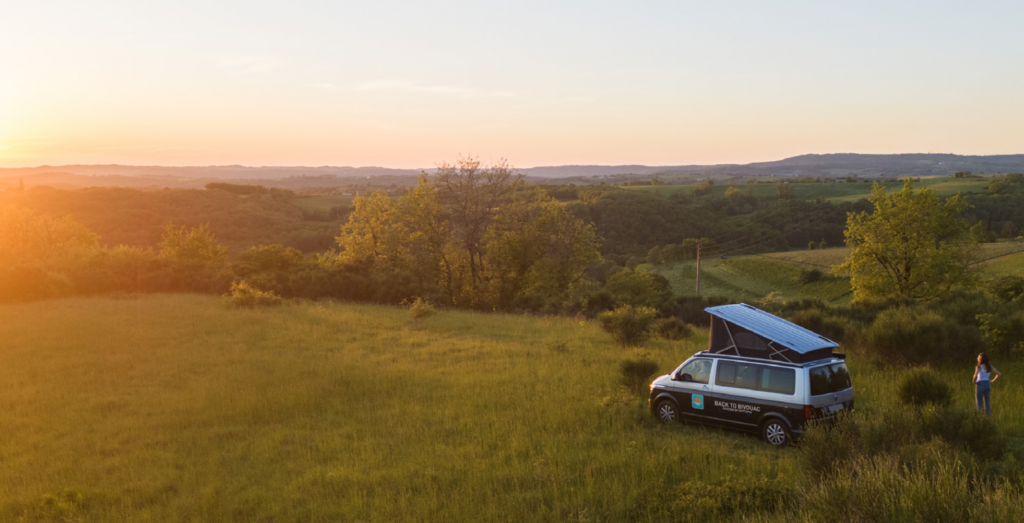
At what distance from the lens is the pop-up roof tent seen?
11773 millimetres

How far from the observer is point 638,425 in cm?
1303

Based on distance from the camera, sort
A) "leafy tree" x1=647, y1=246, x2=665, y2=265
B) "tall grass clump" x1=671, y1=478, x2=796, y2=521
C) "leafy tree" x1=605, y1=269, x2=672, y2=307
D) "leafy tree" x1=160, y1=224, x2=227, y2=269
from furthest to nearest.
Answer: "leafy tree" x1=647, y1=246, x2=665, y2=265 → "leafy tree" x1=160, y1=224, x2=227, y2=269 → "leafy tree" x1=605, y1=269, x2=672, y2=307 → "tall grass clump" x1=671, y1=478, x2=796, y2=521

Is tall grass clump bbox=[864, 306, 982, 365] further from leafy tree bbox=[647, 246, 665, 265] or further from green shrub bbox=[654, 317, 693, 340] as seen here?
leafy tree bbox=[647, 246, 665, 265]

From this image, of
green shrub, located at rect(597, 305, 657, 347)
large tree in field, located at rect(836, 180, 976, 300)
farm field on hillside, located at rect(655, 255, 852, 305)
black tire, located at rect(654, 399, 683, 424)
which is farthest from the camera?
farm field on hillside, located at rect(655, 255, 852, 305)

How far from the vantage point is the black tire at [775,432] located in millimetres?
11555

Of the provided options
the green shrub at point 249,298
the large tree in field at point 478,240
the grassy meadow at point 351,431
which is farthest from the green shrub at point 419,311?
the large tree in field at point 478,240

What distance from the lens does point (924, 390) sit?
38.2 ft

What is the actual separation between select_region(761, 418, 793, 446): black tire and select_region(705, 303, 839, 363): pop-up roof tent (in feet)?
4.23

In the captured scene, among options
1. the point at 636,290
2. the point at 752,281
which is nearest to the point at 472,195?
the point at 636,290

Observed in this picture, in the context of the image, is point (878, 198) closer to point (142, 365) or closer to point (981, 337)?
point (981, 337)

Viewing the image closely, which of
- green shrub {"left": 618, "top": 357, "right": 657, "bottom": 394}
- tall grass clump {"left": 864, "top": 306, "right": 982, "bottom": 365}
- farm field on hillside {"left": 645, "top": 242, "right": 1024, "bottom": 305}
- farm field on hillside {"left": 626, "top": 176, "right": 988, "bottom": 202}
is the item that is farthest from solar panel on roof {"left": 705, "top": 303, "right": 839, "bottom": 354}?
farm field on hillside {"left": 626, "top": 176, "right": 988, "bottom": 202}

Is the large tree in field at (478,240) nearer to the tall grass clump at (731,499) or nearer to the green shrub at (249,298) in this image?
the green shrub at (249,298)

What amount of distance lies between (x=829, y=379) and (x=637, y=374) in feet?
17.0

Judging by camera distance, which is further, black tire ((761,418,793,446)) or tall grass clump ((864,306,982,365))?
tall grass clump ((864,306,982,365))
